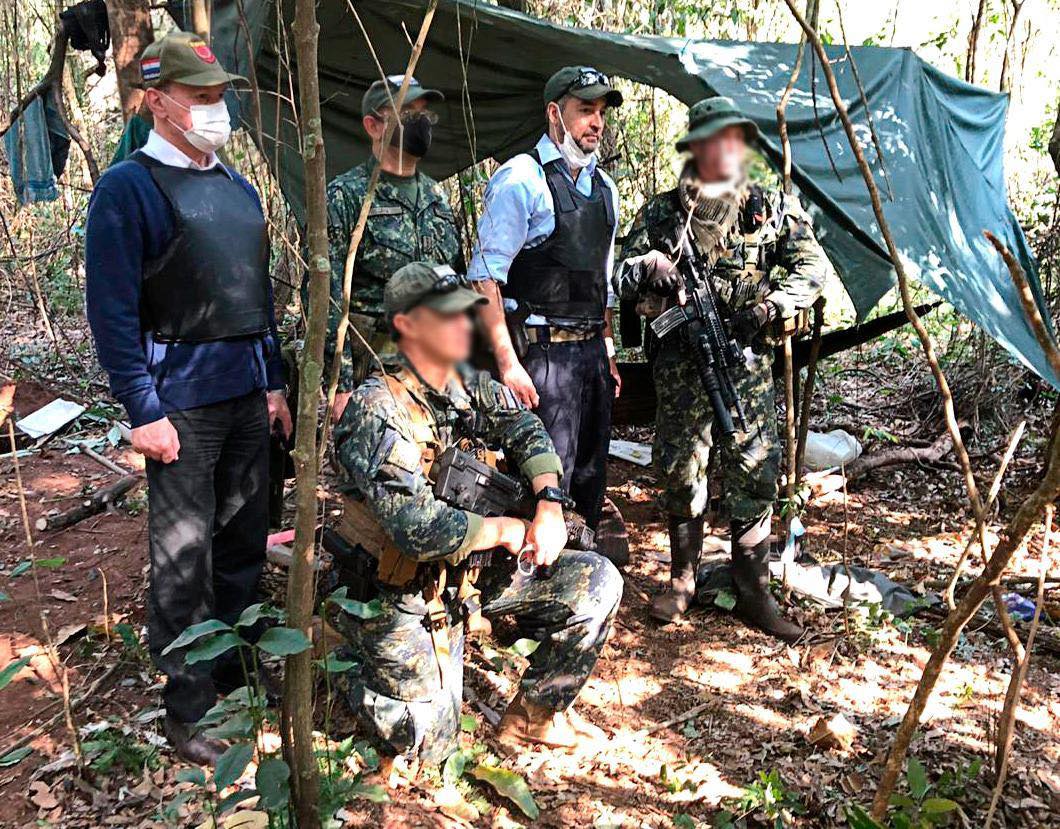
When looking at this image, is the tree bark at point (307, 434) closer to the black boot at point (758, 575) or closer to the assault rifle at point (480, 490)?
the assault rifle at point (480, 490)

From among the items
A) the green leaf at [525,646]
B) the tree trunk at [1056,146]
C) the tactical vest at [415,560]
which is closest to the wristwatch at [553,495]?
the tactical vest at [415,560]

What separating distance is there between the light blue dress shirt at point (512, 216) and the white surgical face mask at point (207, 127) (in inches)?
36.1

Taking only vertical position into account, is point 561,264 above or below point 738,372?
above

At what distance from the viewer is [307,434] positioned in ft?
5.13

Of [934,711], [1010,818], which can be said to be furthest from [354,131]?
[1010,818]

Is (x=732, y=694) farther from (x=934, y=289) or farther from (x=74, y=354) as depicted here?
(x=74, y=354)

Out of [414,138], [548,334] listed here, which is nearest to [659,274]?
[548,334]

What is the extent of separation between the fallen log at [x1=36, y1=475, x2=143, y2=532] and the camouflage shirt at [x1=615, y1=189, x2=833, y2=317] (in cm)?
269

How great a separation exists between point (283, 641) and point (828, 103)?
10.4 ft

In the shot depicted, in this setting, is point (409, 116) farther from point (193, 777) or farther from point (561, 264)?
point (193, 777)

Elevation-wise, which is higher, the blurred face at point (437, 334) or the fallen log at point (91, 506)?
the blurred face at point (437, 334)

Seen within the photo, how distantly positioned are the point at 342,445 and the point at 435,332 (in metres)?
1.69

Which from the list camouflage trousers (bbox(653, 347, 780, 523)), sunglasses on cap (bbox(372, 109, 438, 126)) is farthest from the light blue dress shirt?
camouflage trousers (bbox(653, 347, 780, 523))

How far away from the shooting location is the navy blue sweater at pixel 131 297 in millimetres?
2189
